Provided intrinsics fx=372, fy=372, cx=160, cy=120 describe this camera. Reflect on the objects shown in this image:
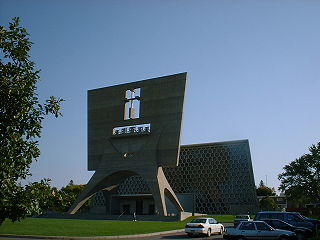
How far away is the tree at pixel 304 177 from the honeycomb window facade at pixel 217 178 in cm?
2012

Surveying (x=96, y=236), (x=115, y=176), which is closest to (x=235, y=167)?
(x=115, y=176)

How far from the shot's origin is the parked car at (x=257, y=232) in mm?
19288

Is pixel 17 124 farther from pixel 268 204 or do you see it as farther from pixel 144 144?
pixel 268 204

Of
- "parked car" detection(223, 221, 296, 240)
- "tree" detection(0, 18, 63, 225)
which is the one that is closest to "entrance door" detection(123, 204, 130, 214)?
"parked car" detection(223, 221, 296, 240)

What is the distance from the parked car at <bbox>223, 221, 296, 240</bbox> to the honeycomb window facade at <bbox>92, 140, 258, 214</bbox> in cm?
5687

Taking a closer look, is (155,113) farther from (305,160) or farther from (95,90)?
(305,160)

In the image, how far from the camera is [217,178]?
80.9m

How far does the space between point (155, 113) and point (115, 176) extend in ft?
41.0

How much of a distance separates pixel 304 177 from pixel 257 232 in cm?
3910

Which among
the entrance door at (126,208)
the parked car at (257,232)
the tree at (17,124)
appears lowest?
the entrance door at (126,208)

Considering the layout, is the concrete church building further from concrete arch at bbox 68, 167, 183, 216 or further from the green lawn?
the green lawn

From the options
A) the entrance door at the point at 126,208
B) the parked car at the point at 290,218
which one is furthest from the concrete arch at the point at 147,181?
the parked car at the point at 290,218

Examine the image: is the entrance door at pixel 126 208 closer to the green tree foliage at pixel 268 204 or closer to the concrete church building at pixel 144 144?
the concrete church building at pixel 144 144

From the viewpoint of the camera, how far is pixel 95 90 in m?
60.7
